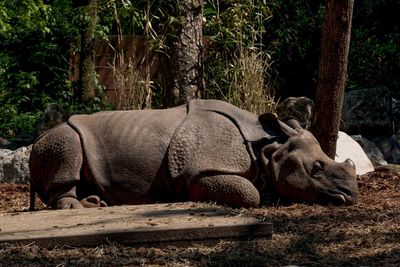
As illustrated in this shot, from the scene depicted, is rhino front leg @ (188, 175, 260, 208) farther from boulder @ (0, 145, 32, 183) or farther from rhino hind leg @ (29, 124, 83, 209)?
boulder @ (0, 145, 32, 183)

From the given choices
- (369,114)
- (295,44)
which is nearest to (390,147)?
(369,114)

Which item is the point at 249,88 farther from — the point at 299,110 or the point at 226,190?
the point at 226,190

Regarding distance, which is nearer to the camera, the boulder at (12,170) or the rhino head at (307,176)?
the rhino head at (307,176)

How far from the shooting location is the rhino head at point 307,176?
253 inches

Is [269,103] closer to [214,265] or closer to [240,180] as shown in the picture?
[240,180]

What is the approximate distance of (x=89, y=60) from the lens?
1427 centimetres

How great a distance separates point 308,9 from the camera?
15422 mm

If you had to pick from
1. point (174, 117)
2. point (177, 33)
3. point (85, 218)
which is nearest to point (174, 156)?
point (174, 117)

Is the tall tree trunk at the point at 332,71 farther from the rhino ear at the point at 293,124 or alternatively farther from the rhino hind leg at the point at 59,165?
the rhino hind leg at the point at 59,165

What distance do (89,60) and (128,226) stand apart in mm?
9581

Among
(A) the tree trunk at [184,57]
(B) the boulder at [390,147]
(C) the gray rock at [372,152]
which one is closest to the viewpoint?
(A) the tree trunk at [184,57]

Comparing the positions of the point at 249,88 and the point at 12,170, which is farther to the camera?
the point at 249,88

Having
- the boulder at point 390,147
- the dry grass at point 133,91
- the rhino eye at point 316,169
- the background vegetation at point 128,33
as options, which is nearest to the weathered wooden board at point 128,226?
the rhino eye at point 316,169

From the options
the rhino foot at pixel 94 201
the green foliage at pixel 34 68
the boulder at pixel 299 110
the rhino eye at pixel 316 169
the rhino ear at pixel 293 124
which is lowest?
the green foliage at pixel 34 68
